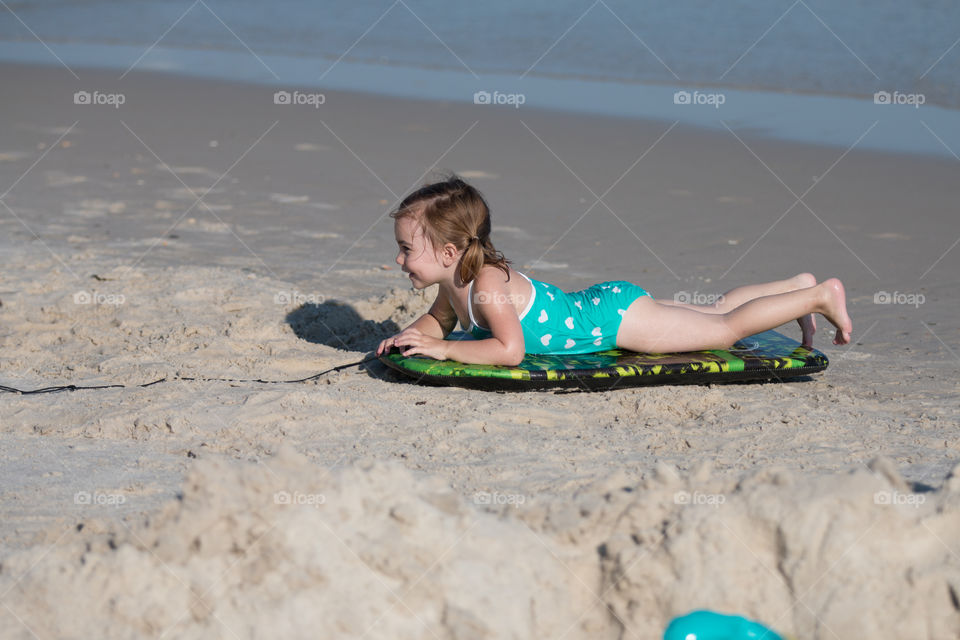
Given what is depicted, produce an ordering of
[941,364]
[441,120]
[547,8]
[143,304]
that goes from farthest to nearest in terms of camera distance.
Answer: [547,8], [441,120], [143,304], [941,364]

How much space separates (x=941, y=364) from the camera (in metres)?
5.16

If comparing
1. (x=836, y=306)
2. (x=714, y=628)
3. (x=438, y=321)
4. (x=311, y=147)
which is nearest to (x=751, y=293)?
(x=836, y=306)

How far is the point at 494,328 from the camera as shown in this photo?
4.52m

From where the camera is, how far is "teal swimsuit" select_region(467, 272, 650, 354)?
477 centimetres

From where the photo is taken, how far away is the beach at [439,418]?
2.42m

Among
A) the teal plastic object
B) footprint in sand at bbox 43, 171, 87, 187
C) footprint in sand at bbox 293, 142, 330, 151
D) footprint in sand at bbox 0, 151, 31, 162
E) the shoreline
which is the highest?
the shoreline

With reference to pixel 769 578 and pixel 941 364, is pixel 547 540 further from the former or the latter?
pixel 941 364

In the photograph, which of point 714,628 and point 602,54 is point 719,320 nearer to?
point 714,628

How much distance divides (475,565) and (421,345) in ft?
7.32

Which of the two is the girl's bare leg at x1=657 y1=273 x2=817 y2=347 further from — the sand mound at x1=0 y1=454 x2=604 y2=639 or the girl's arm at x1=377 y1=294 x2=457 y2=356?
the sand mound at x1=0 y1=454 x2=604 y2=639

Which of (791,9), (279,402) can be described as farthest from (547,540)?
(791,9)

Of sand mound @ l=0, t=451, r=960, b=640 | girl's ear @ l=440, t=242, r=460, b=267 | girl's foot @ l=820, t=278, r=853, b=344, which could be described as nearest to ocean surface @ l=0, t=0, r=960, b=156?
girl's foot @ l=820, t=278, r=853, b=344

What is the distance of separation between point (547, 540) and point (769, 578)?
56cm

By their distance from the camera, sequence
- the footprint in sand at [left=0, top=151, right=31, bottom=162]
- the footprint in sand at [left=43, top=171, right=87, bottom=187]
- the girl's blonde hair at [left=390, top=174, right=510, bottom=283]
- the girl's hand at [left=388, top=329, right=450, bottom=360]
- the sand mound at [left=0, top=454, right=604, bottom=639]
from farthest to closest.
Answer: the footprint in sand at [left=0, top=151, right=31, bottom=162] < the footprint in sand at [left=43, top=171, right=87, bottom=187] < the girl's hand at [left=388, top=329, right=450, bottom=360] < the girl's blonde hair at [left=390, top=174, right=510, bottom=283] < the sand mound at [left=0, top=454, right=604, bottom=639]
